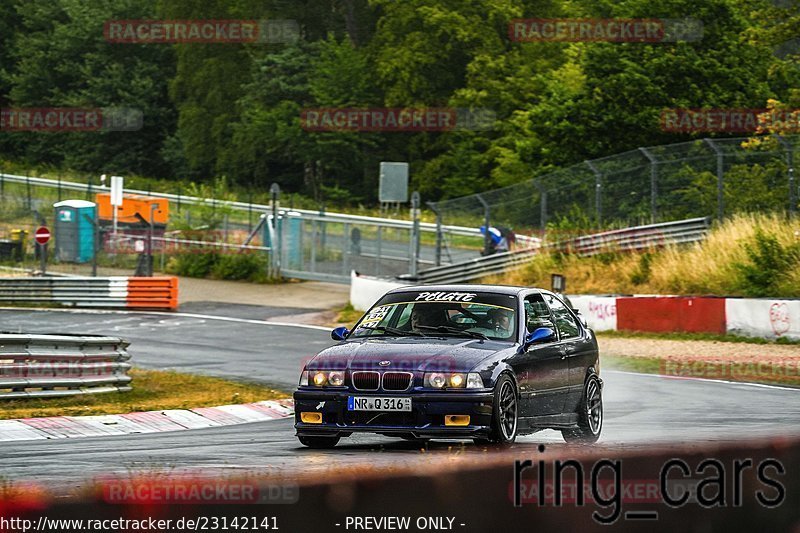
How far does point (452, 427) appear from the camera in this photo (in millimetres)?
10328

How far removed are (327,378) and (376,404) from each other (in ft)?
1.57

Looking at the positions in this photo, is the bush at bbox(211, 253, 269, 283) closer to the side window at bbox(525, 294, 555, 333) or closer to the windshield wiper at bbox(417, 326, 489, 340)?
the side window at bbox(525, 294, 555, 333)

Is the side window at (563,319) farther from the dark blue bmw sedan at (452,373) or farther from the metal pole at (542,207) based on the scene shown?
the metal pole at (542,207)

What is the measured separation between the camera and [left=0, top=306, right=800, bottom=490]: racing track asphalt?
953 centimetres

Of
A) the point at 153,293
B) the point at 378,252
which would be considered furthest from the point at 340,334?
the point at 378,252

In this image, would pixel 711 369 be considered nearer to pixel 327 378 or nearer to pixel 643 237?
pixel 643 237

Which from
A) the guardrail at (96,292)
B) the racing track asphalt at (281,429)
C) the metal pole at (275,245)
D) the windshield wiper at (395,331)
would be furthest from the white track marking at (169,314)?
the windshield wiper at (395,331)

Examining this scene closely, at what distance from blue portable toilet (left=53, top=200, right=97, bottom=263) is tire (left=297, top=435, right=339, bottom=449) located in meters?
32.5

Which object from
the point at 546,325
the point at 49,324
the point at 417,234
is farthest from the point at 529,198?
the point at 546,325

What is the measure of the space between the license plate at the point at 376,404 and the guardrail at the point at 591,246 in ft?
72.1

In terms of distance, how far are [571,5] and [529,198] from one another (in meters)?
32.9

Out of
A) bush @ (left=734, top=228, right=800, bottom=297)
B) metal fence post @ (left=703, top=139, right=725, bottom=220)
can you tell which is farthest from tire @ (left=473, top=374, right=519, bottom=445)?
metal fence post @ (left=703, top=139, right=725, bottom=220)

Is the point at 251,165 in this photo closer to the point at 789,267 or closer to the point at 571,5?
the point at 571,5

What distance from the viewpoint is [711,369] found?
21797mm
